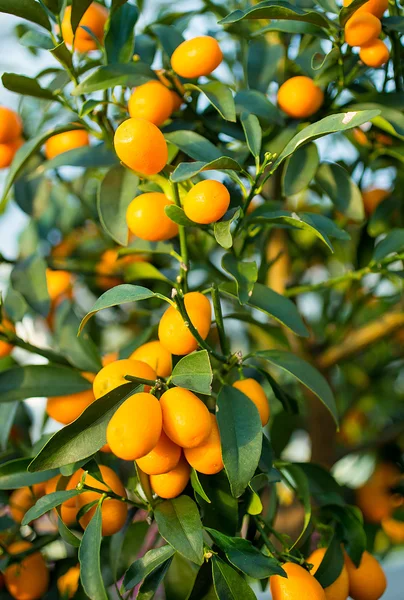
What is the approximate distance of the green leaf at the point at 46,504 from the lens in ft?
1.50

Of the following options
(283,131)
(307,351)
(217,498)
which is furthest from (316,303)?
(217,498)

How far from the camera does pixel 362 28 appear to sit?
0.54 meters

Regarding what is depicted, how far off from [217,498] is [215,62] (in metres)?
0.40

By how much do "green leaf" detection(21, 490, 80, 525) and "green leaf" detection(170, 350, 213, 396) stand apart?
0.13 meters

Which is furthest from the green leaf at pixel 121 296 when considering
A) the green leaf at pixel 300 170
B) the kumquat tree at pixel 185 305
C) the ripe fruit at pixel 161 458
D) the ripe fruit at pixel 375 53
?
the ripe fruit at pixel 375 53

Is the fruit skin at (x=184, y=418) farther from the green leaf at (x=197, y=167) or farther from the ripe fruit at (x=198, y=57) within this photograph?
the ripe fruit at (x=198, y=57)

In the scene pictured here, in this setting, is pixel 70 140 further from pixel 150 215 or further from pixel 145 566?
pixel 145 566

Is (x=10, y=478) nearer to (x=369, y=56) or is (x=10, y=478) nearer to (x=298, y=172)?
(x=298, y=172)

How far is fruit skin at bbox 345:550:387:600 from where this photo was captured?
1.88ft

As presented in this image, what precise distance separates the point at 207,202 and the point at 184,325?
0.33 ft

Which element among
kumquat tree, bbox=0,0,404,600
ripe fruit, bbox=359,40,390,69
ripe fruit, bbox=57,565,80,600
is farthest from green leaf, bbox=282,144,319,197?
ripe fruit, bbox=57,565,80,600

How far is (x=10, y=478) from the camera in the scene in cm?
54

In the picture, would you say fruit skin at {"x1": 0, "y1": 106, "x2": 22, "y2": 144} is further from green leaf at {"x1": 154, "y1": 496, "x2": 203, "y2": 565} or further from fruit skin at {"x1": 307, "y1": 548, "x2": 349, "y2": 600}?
fruit skin at {"x1": 307, "y1": 548, "x2": 349, "y2": 600}

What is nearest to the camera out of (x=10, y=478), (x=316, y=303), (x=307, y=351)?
(x=10, y=478)
